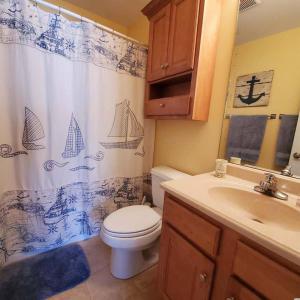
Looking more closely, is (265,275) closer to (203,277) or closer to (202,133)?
(203,277)

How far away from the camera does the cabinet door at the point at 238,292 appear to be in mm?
607

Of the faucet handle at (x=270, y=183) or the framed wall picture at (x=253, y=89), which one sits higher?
the framed wall picture at (x=253, y=89)

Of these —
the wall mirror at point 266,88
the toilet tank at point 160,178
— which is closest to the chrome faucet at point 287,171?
the wall mirror at point 266,88

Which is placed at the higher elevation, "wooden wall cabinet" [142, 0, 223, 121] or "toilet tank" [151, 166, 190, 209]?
"wooden wall cabinet" [142, 0, 223, 121]

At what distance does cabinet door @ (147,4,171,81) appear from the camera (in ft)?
4.33

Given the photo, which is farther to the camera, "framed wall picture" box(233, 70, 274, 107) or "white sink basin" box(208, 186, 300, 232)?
"framed wall picture" box(233, 70, 274, 107)

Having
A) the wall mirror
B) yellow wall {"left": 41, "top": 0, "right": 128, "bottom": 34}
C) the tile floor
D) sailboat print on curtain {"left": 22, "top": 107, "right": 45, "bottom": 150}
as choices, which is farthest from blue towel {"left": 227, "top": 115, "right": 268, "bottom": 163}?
yellow wall {"left": 41, "top": 0, "right": 128, "bottom": 34}

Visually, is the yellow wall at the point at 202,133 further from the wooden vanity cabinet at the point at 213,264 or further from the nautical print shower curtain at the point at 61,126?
the wooden vanity cabinet at the point at 213,264

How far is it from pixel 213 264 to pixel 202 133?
910 millimetres

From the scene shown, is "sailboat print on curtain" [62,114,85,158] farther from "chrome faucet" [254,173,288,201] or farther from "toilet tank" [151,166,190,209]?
"chrome faucet" [254,173,288,201]

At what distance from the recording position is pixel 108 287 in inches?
48.3

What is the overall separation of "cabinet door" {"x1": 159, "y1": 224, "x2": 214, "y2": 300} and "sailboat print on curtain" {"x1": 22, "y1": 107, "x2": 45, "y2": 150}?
3.56ft

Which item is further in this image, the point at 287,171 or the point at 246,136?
the point at 246,136

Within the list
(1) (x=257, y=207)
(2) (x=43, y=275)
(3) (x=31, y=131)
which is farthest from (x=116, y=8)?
(2) (x=43, y=275)
